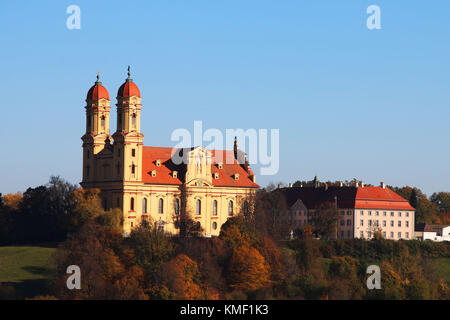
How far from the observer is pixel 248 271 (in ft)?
289

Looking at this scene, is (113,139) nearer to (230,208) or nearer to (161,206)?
(161,206)

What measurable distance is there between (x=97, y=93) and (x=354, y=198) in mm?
34375

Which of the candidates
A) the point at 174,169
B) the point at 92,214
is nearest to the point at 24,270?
the point at 92,214

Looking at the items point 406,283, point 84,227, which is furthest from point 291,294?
point 84,227

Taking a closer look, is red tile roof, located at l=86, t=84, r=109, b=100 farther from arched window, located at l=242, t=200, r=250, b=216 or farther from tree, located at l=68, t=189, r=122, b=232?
arched window, located at l=242, t=200, r=250, b=216

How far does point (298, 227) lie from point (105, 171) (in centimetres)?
2613

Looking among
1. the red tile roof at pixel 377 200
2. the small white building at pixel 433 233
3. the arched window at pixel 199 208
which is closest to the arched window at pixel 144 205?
→ the arched window at pixel 199 208

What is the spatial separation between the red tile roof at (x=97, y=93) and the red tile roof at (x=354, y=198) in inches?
1219

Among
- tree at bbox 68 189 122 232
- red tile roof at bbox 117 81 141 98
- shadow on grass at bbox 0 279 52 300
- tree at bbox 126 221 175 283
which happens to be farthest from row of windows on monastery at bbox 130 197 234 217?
shadow on grass at bbox 0 279 52 300

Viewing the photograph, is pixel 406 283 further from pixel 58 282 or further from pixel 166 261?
pixel 58 282

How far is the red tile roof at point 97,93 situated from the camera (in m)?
115

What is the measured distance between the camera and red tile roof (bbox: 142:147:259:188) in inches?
4530

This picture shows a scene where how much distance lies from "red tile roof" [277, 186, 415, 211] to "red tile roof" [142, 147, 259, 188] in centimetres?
1220

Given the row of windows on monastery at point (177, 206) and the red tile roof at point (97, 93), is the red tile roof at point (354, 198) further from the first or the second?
the red tile roof at point (97, 93)
